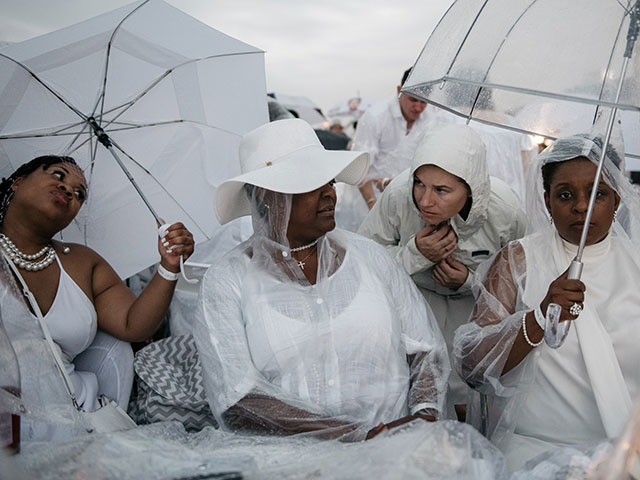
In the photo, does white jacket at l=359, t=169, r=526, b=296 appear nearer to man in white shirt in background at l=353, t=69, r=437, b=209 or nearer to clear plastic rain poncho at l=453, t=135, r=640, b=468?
clear plastic rain poncho at l=453, t=135, r=640, b=468

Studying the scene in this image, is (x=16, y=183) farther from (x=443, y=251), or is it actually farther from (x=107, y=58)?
(x=443, y=251)

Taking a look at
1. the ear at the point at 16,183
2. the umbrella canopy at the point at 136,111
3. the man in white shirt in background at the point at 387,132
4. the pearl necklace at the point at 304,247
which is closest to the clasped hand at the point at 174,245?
the pearl necklace at the point at 304,247

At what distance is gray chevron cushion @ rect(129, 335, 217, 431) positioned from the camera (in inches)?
105

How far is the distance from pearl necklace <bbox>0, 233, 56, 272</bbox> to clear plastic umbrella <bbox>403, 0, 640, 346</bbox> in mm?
1615

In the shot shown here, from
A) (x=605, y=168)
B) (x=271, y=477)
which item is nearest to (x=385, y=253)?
(x=605, y=168)

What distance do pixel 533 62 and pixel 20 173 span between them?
6.61ft

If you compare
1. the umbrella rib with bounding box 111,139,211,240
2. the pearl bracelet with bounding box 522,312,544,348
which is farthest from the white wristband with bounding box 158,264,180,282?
the pearl bracelet with bounding box 522,312,544,348

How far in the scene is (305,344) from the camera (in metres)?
2.16

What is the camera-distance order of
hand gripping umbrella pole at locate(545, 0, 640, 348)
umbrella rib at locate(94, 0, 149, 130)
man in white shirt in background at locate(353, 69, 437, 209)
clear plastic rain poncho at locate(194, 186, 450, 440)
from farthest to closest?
man in white shirt in background at locate(353, 69, 437, 209) → umbrella rib at locate(94, 0, 149, 130) → clear plastic rain poncho at locate(194, 186, 450, 440) → hand gripping umbrella pole at locate(545, 0, 640, 348)

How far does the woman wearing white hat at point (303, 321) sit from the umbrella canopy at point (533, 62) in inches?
19.3

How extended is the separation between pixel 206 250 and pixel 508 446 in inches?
100

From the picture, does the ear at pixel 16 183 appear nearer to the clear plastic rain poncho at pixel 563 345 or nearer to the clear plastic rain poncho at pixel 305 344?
the clear plastic rain poncho at pixel 305 344

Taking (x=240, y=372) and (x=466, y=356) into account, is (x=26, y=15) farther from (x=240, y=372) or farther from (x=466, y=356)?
(x=466, y=356)

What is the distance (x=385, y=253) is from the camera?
2498mm
